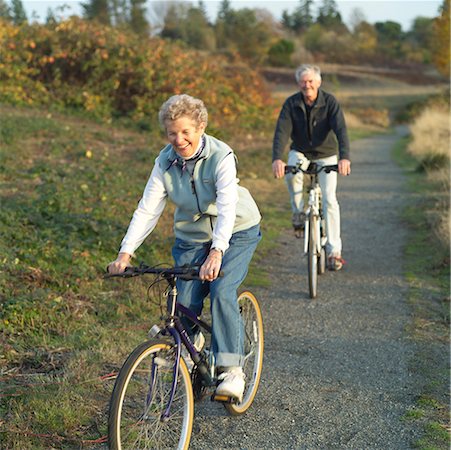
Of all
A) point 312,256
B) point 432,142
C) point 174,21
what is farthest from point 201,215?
point 174,21

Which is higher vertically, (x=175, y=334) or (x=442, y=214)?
(x=175, y=334)

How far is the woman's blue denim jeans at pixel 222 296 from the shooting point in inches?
160

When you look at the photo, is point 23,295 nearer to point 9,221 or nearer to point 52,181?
point 9,221

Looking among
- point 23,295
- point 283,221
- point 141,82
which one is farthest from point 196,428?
point 141,82

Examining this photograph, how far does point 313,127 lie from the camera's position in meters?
7.57

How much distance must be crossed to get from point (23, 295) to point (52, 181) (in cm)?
423

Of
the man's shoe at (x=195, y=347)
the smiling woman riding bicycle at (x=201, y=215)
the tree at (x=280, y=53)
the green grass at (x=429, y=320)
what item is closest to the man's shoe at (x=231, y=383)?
the smiling woman riding bicycle at (x=201, y=215)

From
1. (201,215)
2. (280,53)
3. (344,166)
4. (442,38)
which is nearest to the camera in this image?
(201,215)

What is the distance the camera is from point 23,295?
5.77 m

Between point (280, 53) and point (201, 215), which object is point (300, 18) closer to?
point (280, 53)

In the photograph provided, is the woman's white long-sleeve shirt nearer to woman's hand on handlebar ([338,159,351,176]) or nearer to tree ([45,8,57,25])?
woman's hand on handlebar ([338,159,351,176])

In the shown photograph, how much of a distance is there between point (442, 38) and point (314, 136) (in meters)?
34.2

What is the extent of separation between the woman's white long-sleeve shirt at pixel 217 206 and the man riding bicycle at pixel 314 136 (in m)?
3.34

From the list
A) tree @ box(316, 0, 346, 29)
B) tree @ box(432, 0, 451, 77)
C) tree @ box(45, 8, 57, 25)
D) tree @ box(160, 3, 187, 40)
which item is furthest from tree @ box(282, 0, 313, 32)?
tree @ box(45, 8, 57, 25)
